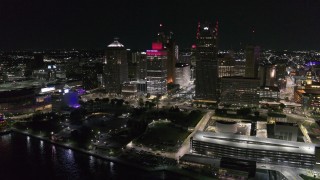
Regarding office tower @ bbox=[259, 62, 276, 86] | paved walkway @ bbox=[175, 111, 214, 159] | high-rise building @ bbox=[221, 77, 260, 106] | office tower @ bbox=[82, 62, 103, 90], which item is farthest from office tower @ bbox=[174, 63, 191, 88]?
paved walkway @ bbox=[175, 111, 214, 159]

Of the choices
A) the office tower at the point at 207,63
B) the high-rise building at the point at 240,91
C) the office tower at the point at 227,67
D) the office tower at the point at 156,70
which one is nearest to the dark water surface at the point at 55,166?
the office tower at the point at 207,63

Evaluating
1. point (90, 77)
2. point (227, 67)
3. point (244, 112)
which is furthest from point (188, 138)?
point (90, 77)

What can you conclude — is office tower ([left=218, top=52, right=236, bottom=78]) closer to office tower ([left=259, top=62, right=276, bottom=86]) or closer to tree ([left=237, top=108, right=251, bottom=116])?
office tower ([left=259, top=62, right=276, bottom=86])

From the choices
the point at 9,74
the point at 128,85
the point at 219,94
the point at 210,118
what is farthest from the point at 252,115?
the point at 9,74

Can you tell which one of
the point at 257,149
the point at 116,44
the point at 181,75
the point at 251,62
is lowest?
the point at 257,149

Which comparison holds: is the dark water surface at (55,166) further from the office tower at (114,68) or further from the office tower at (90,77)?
the office tower at (90,77)

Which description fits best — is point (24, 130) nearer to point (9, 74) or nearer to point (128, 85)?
point (128, 85)

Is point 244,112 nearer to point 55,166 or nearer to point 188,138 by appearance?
point 188,138

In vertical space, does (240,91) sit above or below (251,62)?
below
